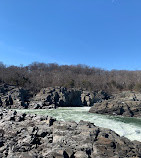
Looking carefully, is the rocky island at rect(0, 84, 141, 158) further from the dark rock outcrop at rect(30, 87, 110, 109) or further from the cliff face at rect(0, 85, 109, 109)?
the dark rock outcrop at rect(30, 87, 110, 109)

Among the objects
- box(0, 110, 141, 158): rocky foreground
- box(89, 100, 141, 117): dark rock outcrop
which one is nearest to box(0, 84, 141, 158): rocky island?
box(0, 110, 141, 158): rocky foreground

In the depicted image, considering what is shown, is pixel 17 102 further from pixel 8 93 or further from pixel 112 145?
pixel 112 145

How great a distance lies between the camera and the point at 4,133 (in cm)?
1049

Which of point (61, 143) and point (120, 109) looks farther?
point (120, 109)

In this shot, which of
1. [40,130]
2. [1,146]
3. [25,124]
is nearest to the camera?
[1,146]

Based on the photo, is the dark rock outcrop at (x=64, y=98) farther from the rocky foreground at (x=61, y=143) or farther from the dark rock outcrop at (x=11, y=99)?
the rocky foreground at (x=61, y=143)

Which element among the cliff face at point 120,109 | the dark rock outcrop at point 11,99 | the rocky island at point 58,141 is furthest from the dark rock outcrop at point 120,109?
the dark rock outcrop at point 11,99

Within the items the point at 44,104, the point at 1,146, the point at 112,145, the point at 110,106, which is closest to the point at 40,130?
the point at 1,146

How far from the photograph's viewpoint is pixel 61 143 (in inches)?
327

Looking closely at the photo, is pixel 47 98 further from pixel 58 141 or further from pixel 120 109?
pixel 58 141

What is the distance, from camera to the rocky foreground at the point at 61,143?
739 cm

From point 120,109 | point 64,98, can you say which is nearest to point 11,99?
point 64,98

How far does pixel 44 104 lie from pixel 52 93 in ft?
16.1

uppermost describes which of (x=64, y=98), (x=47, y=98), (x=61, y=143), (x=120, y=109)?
(x=47, y=98)
